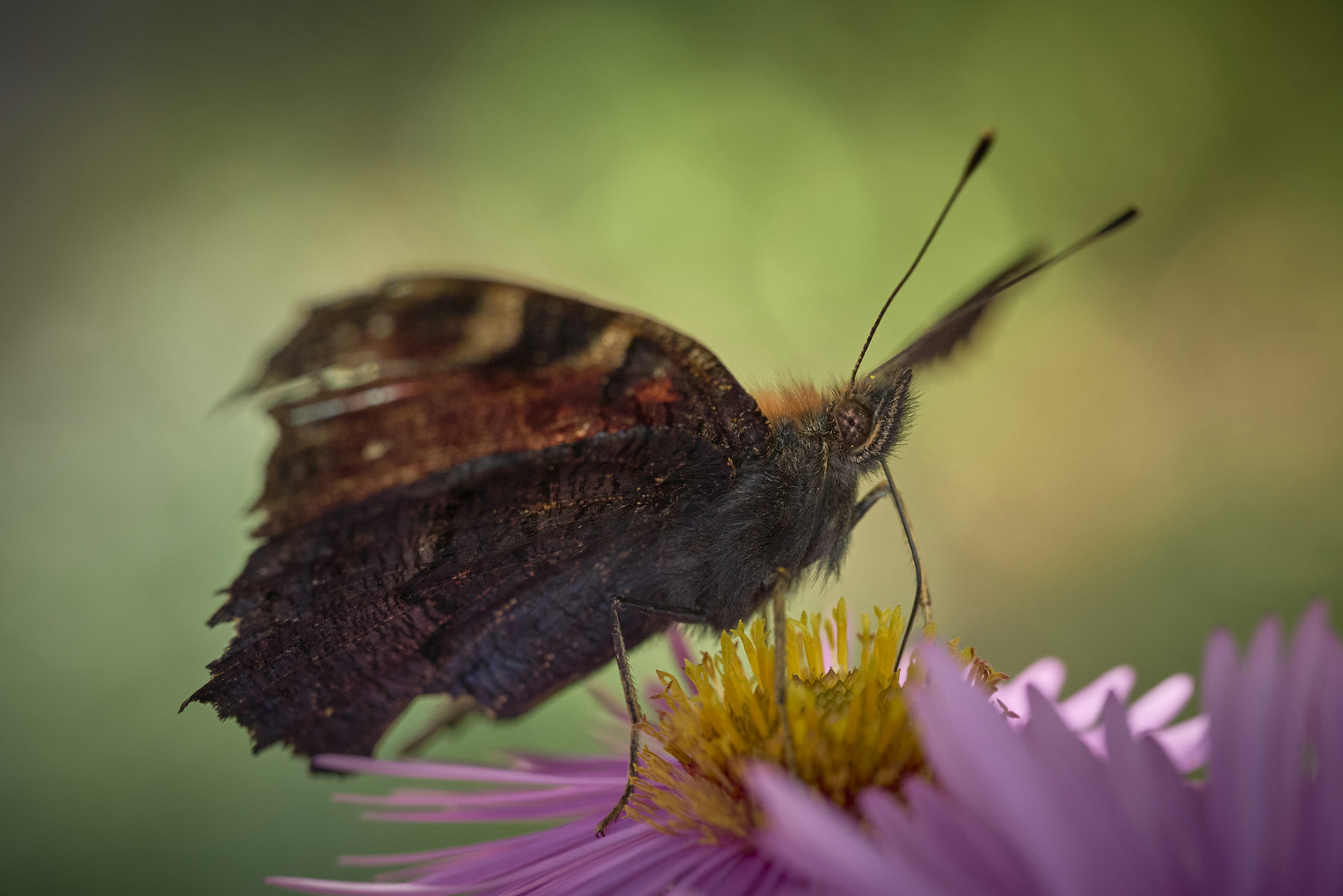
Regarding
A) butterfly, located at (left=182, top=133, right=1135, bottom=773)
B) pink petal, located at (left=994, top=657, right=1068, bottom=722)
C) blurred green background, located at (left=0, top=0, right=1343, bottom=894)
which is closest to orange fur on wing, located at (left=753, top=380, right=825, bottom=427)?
butterfly, located at (left=182, top=133, right=1135, bottom=773)

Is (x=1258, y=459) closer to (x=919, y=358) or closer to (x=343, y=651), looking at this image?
(x=919, y=358)

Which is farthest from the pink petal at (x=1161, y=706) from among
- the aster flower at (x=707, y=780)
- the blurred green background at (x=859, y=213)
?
the blurred green background at (x=859, y=213)

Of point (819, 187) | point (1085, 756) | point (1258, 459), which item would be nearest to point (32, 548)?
point (1085, 756)

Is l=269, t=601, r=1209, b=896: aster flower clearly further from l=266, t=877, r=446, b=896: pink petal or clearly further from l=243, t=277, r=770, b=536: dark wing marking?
l=243, t=277, r=770, b=536: dark wing marking

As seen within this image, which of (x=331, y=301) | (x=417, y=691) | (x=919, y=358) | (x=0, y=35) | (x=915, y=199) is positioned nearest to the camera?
(x=331, y=301)

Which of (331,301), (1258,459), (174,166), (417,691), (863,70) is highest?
(174,166)

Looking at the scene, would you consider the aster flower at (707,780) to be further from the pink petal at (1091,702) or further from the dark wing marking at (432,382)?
the dark wing marking at (432,382)
